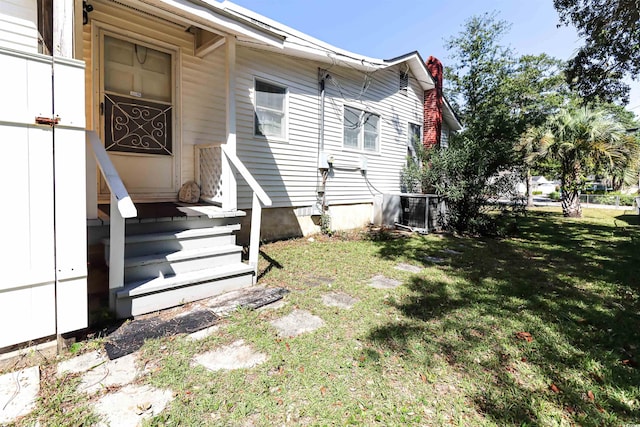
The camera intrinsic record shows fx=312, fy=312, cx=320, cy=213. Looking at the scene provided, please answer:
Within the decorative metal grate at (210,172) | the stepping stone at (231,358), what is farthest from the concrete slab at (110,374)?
the decorative metal grate at (210,172)

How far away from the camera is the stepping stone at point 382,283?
4.11m

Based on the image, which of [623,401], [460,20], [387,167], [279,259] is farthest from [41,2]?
[460,20]

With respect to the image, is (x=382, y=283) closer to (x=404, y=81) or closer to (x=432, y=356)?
(x=432, y=356)

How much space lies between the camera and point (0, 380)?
2.05 meters

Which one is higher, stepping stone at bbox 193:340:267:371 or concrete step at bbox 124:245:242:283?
concrete step at bbox 124:245:242:283

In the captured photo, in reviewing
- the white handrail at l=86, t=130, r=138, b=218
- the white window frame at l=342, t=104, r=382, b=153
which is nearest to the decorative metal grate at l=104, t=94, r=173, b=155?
the white handrail at l=86, t=130, r=138, b=218

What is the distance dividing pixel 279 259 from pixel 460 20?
16.6 meters

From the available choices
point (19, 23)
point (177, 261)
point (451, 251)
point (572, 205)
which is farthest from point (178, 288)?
point (572, 205)

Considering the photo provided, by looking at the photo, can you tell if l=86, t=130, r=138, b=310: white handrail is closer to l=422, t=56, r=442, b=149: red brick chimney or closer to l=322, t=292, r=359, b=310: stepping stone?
l=322, t=292, r=359, b=310: stepping stone

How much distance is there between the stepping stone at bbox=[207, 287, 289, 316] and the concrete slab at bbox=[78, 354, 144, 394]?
914mm

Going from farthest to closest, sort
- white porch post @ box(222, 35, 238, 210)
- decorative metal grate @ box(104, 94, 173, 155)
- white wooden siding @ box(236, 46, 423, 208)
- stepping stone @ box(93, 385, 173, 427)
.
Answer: white wooden siding @ box(236, 46, 423, 208), decorative metal grate @ box(104, 94, 173, 155), white porch post @ box(222, 35, 238, 210), stepping stone @ box(93, 385, 173, 427)

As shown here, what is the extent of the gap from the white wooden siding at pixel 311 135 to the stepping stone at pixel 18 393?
3.97 metres

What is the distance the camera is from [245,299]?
11.3ft

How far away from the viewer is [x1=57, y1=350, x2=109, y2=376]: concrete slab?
2188 millimetres
